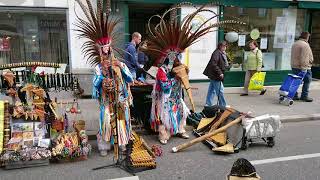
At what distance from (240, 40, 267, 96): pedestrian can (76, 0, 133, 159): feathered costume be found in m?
5.58

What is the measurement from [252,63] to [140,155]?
5.77 m

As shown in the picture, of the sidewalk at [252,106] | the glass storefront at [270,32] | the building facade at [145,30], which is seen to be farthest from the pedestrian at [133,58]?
the glass storefront at [270,32]

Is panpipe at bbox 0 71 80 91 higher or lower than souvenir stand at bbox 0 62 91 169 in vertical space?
higher

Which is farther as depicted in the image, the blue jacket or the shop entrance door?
the shop entrance door

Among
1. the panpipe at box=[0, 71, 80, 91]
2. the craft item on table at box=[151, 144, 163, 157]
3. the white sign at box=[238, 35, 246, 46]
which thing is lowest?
the craft item on table at box=[151, 144, 163, 157]

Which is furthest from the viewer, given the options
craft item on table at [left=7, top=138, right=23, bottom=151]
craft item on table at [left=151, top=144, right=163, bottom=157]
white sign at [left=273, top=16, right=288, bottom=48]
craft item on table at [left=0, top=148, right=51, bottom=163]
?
white sign at [left=273, top=16, right=288, bottom=48]

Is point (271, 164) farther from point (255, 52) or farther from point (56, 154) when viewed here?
point (255, 52)

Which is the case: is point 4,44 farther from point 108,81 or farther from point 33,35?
point 108,81

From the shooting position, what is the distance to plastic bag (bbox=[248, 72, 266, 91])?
928 cm

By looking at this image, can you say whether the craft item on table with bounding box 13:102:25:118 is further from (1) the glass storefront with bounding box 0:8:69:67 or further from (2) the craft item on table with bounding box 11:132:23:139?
Result: (1) the glass storefront with bounding box 0:8:69:67

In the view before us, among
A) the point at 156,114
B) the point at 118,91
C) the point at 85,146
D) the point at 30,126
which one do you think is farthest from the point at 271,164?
the point at 30,126

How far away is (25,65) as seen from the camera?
4.78 m

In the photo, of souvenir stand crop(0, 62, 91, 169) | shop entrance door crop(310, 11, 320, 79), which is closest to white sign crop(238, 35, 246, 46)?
shop entrance door crop(310, 11, 320, 79)

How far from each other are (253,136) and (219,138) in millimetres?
593
